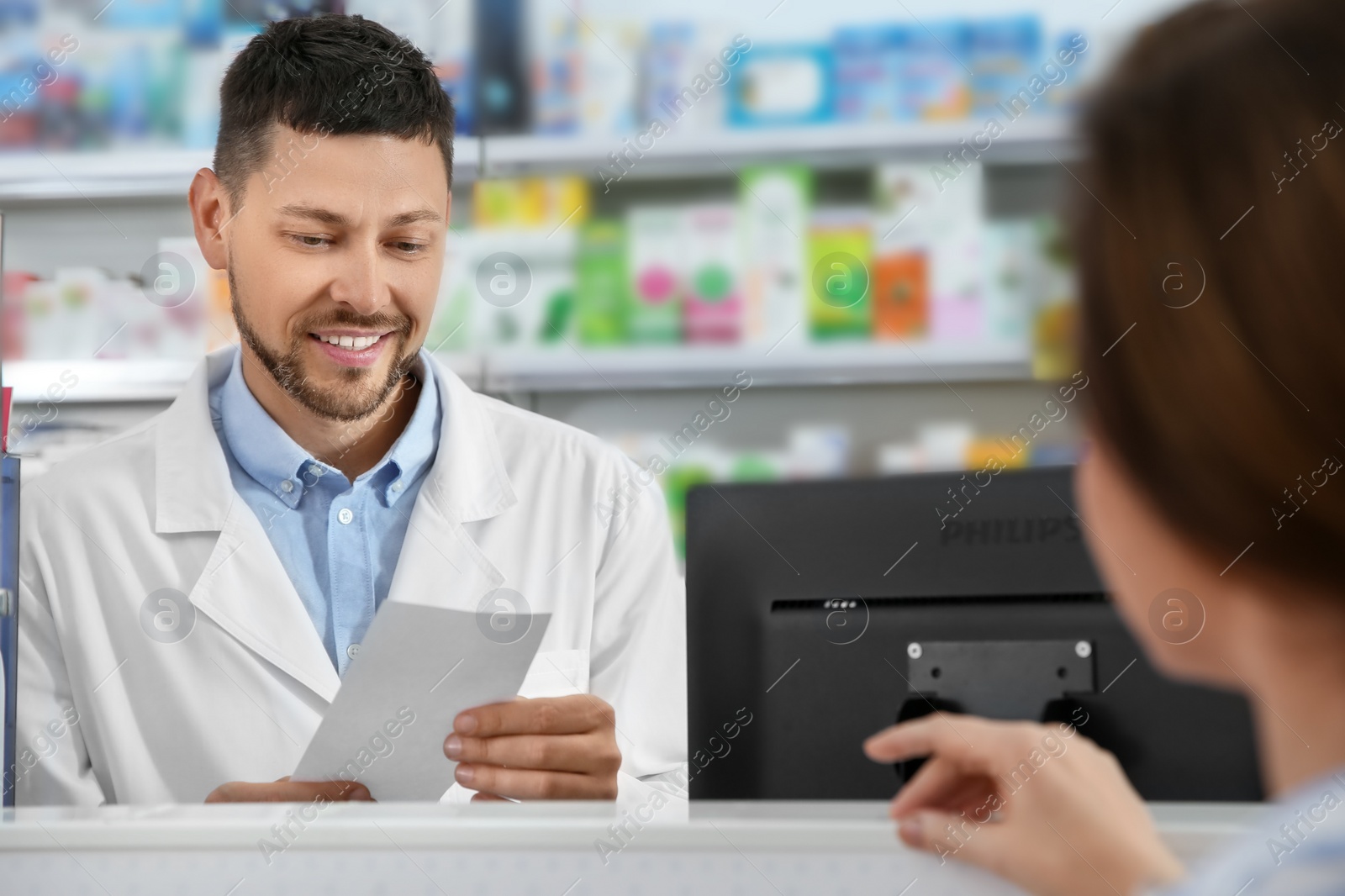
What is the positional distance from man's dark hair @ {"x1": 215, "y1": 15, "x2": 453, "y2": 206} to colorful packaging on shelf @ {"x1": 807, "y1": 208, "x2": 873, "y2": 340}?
82cm

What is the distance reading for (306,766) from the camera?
944mm

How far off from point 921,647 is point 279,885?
46cm

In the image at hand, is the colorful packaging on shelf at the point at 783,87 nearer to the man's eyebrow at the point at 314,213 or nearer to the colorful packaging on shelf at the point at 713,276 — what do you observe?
the colorful packaging on shelf at the point at 713,276

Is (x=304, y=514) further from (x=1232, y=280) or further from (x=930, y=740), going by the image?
(x=1232, y=280)

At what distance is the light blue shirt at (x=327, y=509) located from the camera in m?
1.65

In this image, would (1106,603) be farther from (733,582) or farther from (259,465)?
(259,465)

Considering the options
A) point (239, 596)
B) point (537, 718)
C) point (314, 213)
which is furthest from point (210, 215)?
point (537, 718)

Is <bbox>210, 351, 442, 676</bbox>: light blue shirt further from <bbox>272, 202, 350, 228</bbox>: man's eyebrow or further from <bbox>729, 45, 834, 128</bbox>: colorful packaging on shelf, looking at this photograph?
<bbox>729, 45, 834, 128</bbox>: colorful packaging on shelf

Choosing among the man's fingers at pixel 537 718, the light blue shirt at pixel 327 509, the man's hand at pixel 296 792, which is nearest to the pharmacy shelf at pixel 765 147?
the light blue shirt at pixel 327 509

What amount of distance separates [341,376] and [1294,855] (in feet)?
4.98

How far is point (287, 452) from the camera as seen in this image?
1682 mm

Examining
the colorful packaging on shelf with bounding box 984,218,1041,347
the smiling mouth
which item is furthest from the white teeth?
the colorful packaging on shelf with bounding box 984,218,1041,347

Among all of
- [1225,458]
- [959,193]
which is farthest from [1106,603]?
[959,193]

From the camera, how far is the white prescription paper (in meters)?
0.87
